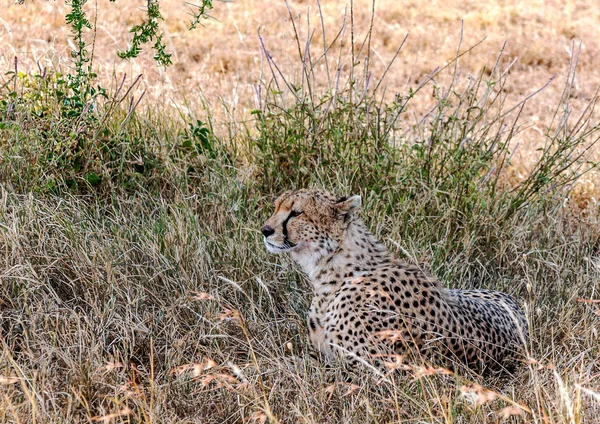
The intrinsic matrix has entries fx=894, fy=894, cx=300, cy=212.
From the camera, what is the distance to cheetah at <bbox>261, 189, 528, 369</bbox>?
286 cm

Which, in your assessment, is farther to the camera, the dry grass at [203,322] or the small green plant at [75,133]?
the small green plant at [75,133]

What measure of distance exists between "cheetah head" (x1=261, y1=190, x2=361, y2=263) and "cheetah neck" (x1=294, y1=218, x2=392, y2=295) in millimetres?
18

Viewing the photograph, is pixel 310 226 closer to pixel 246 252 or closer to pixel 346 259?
pixel 346 259

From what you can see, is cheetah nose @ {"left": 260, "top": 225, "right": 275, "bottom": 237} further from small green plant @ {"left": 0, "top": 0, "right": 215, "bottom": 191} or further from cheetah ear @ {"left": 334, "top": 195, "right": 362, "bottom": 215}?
small green plant @ {"left": 0, "top": 0, "right": 215, "bottom": 191}

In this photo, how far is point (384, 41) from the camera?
25.0ft

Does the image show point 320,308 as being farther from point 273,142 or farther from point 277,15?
point 277,15

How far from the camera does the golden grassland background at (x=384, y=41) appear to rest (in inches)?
251

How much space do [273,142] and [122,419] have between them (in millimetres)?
1775

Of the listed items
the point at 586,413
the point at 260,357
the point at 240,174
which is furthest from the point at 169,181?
the point at 586,413

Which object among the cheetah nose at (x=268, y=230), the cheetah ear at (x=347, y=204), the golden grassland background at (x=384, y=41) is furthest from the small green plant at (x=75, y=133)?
the golden grassland background at (x=384, y=41)

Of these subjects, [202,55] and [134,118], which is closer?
[134,118]

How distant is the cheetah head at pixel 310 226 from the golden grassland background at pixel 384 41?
8.42 ft

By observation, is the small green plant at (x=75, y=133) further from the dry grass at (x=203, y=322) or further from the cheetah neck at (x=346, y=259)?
the cheetah neck at (x=346, y=259)

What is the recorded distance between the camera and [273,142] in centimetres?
406
